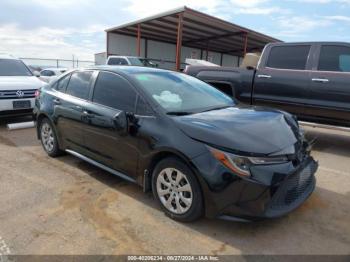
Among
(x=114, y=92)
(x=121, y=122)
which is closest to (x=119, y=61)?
(x=114, y=92)

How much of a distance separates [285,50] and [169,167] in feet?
14.5

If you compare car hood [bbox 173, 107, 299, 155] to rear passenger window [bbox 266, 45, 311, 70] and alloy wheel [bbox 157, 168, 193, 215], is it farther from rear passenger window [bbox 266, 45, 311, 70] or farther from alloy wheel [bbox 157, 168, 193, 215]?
rear passenger window [bbox 266, 45, 311, 70]

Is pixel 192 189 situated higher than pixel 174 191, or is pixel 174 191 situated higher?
pixel 192 189

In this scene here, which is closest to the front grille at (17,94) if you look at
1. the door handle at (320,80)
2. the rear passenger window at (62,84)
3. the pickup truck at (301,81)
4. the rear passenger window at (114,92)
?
the rear passenger window at (62,84)

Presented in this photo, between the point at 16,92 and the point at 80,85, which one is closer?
the point at 80,85

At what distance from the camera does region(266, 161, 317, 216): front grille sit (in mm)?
2807

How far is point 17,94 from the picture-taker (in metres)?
7.21

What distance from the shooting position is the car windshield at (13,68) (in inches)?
317

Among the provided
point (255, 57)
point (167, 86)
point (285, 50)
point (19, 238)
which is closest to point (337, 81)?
point (285, 50)

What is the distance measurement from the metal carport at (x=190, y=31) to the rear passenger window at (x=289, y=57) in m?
9.04

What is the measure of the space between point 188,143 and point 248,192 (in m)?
0.69

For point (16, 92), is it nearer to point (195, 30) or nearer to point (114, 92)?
point (114, 92)

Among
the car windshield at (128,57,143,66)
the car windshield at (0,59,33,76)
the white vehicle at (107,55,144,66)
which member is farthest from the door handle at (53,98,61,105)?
the car windshield at (128,57,143,66)

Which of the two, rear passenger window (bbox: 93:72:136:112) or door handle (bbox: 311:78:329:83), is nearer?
rear passenger window (bbox: 93:72:136:112)
